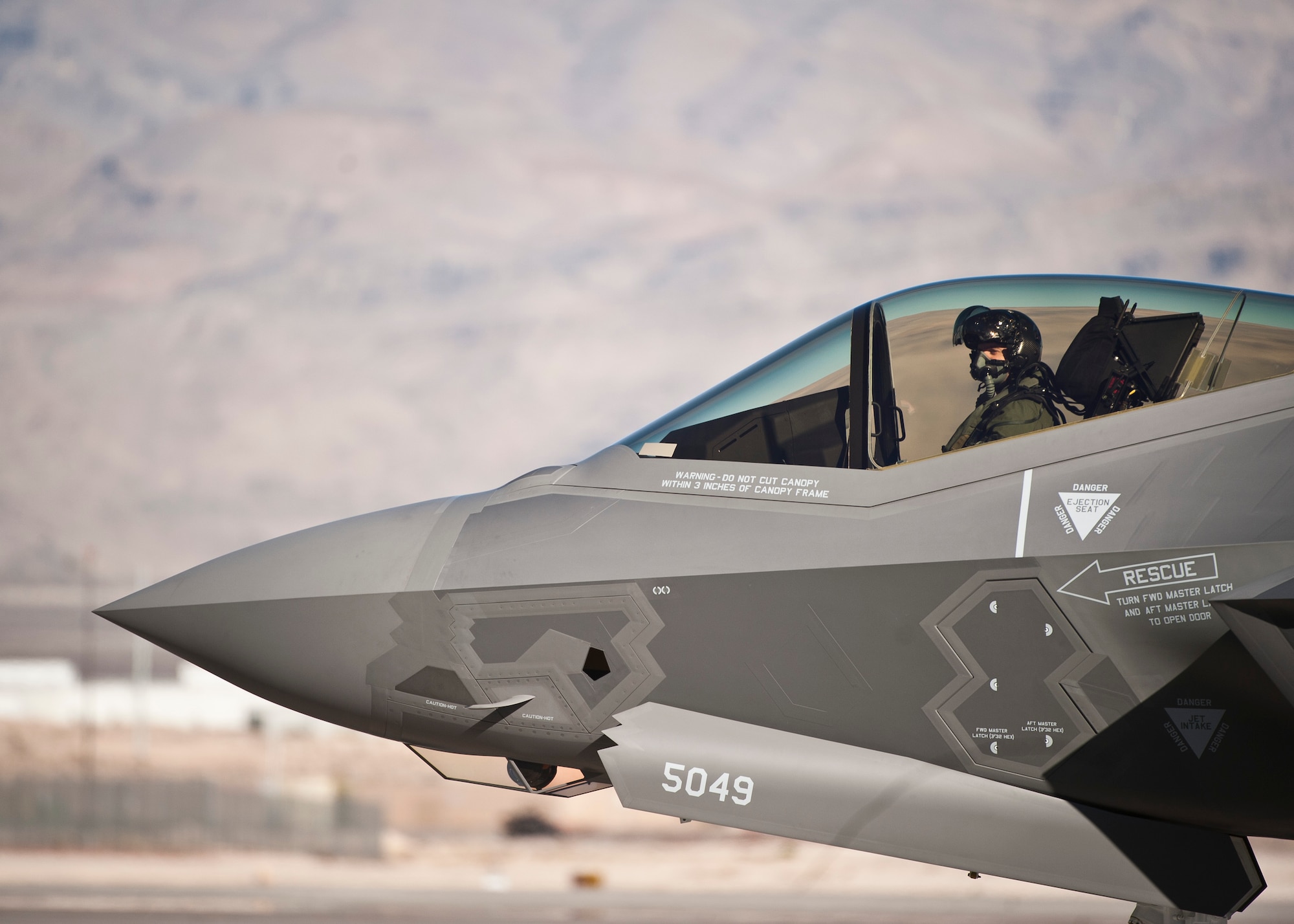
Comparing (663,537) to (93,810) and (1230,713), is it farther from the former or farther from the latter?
(93,810)

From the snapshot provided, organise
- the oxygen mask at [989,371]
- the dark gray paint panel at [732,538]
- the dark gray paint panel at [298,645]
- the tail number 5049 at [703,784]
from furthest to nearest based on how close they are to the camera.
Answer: the dark gray paint panel at [298,645] < the oxygen mask at [989,371] < the tail number 5049 at [703,784] < the dark gray paint panel at [732,538]

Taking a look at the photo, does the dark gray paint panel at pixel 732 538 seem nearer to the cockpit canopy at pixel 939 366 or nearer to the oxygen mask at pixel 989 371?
the cockpit canopy at pixel 939 366

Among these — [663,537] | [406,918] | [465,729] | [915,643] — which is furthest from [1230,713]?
[406,918]

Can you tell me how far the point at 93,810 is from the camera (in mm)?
34938

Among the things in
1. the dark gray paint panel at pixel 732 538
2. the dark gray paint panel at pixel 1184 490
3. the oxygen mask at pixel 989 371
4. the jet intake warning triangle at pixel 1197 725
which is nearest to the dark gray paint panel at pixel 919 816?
the jet intake warning triangle at pixel 1197 725

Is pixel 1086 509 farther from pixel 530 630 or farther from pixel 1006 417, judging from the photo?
pixel 530 630

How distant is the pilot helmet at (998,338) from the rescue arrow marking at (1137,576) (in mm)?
941

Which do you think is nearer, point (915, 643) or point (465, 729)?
point (915, 643)

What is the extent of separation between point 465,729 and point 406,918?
845 inches

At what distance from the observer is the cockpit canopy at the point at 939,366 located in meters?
3.95

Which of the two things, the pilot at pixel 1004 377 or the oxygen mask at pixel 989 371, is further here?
the oxygen mask at pixel 989 371

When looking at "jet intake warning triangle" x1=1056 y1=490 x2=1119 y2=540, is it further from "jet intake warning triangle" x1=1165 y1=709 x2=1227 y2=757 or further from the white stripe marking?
"jet intake warning triangle" x1=1165 y1=709 x2=1227 y2=757

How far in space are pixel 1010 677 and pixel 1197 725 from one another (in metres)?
0.67

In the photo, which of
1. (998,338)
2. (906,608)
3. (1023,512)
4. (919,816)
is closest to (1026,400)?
(998,338)
